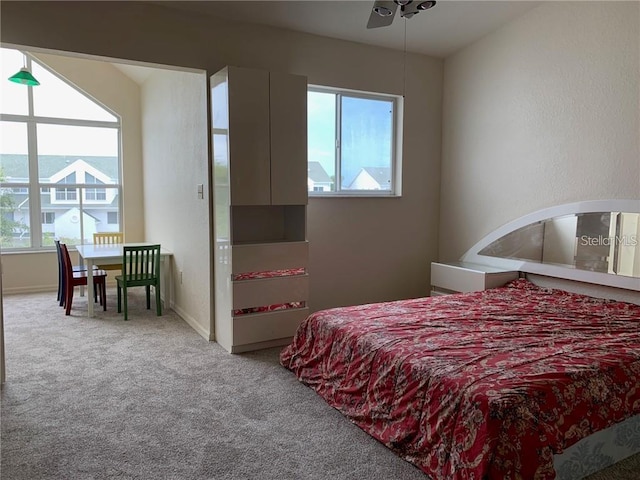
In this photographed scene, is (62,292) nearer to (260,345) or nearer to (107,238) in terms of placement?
(107,238)

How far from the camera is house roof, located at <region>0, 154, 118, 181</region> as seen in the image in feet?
19.3

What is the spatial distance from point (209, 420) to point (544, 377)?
1.76m

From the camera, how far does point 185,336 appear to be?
164 inches

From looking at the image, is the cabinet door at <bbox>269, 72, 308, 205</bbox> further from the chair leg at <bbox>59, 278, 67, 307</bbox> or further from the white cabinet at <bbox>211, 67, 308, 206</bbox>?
the chair leg at <bbox>59, 278, 67, 307</bbox>

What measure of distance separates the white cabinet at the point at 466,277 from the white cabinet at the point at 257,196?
1397 millimetres

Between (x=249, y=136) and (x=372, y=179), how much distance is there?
1630 mm

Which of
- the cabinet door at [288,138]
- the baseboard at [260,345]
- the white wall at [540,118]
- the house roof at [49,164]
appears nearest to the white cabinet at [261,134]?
the cabinet door at [288,138]

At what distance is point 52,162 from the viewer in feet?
20.1

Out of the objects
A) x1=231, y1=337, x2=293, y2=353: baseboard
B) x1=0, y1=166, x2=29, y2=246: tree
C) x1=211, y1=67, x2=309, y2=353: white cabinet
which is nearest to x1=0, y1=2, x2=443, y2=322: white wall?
x1=211, y1=67, x2=309, y2=353: white cabinet

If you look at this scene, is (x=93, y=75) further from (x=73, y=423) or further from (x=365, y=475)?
(x=365, y=475)

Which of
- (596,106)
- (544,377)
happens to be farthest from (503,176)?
(544,377)

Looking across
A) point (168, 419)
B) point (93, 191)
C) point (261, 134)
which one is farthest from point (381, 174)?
point (93, 191)

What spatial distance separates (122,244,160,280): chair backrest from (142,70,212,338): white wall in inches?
8.5

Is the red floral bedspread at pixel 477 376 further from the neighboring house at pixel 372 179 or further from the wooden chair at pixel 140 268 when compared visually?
the wooden chair at pixel 140 268
